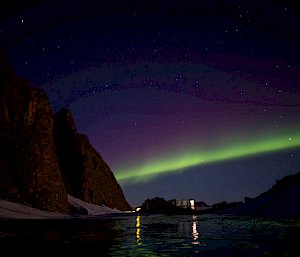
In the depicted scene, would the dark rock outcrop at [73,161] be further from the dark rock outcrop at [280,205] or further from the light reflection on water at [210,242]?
the light reflection on water at [210,242]

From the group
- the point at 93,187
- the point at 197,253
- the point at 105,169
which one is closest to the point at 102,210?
the point at 93,187

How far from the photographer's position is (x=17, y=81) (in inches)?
2260

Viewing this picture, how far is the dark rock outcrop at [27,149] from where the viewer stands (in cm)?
5138

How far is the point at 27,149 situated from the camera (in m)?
52.8

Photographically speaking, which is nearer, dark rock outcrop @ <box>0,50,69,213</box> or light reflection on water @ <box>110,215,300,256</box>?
light reflection on water @ <box>110,215,300,256</box>

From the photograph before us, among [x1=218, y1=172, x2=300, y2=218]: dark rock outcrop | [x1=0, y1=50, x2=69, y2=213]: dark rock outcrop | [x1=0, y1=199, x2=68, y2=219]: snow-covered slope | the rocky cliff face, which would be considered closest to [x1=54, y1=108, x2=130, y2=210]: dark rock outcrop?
[x1=0, y1=50, x2=69, y2=213]: dark rock outcrop

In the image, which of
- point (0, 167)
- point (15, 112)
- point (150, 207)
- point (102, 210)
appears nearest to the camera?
point (0, 167)

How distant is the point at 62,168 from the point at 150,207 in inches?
1247

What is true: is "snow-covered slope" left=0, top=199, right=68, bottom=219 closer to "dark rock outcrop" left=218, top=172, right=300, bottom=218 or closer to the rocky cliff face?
the rocky cliff face

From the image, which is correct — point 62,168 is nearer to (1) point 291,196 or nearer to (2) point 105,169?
(2) point 105,169

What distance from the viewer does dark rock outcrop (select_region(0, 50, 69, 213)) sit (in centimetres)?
5138

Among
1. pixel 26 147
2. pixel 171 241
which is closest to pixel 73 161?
pixel 26 147

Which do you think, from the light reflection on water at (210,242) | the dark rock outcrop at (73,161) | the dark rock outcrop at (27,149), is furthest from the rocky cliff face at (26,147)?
the light reflection on water at (210,242)

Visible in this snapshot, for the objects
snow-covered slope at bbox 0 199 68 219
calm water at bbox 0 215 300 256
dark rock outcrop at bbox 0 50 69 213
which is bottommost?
calm water at bbox 0 215 300 256
